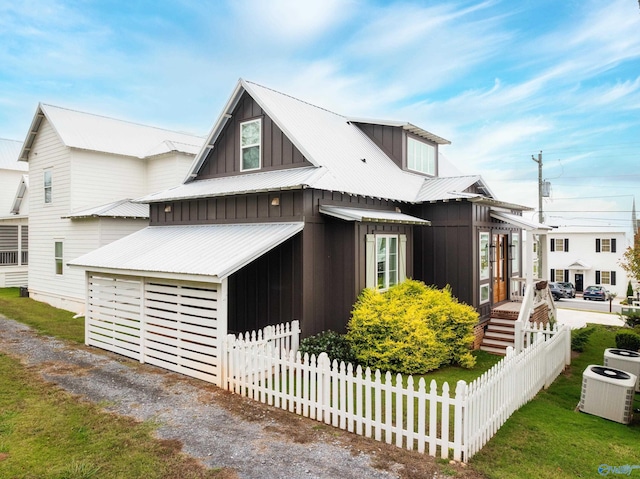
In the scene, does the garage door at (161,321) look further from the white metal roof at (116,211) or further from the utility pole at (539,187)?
the utility pole at (539,187)

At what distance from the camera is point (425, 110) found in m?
30.6

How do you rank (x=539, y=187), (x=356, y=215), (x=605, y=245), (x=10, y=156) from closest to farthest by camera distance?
(x=356, y=215) < (x=539, y=187) < (x=10, y=156) < (x=605, y=245)

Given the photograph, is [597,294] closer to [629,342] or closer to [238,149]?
[629,342]

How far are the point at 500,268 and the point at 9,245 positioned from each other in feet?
107

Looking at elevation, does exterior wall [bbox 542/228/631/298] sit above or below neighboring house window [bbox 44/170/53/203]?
below

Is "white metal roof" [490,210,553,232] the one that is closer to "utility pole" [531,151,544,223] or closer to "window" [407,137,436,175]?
"window" [407,137,436,175]

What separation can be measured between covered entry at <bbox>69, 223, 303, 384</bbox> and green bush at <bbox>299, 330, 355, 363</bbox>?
2281 mm

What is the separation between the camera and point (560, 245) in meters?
46.3

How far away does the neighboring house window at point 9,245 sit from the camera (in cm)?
2922

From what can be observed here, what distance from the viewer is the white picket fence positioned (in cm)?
618

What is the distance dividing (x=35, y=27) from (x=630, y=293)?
145 ft

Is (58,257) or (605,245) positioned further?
(605,245)

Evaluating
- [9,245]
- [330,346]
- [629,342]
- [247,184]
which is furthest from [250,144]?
[9,245]

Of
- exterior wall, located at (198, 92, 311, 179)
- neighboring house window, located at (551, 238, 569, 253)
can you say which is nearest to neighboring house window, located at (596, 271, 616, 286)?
neighboring house window, located at (551, 238, 569, 253)
